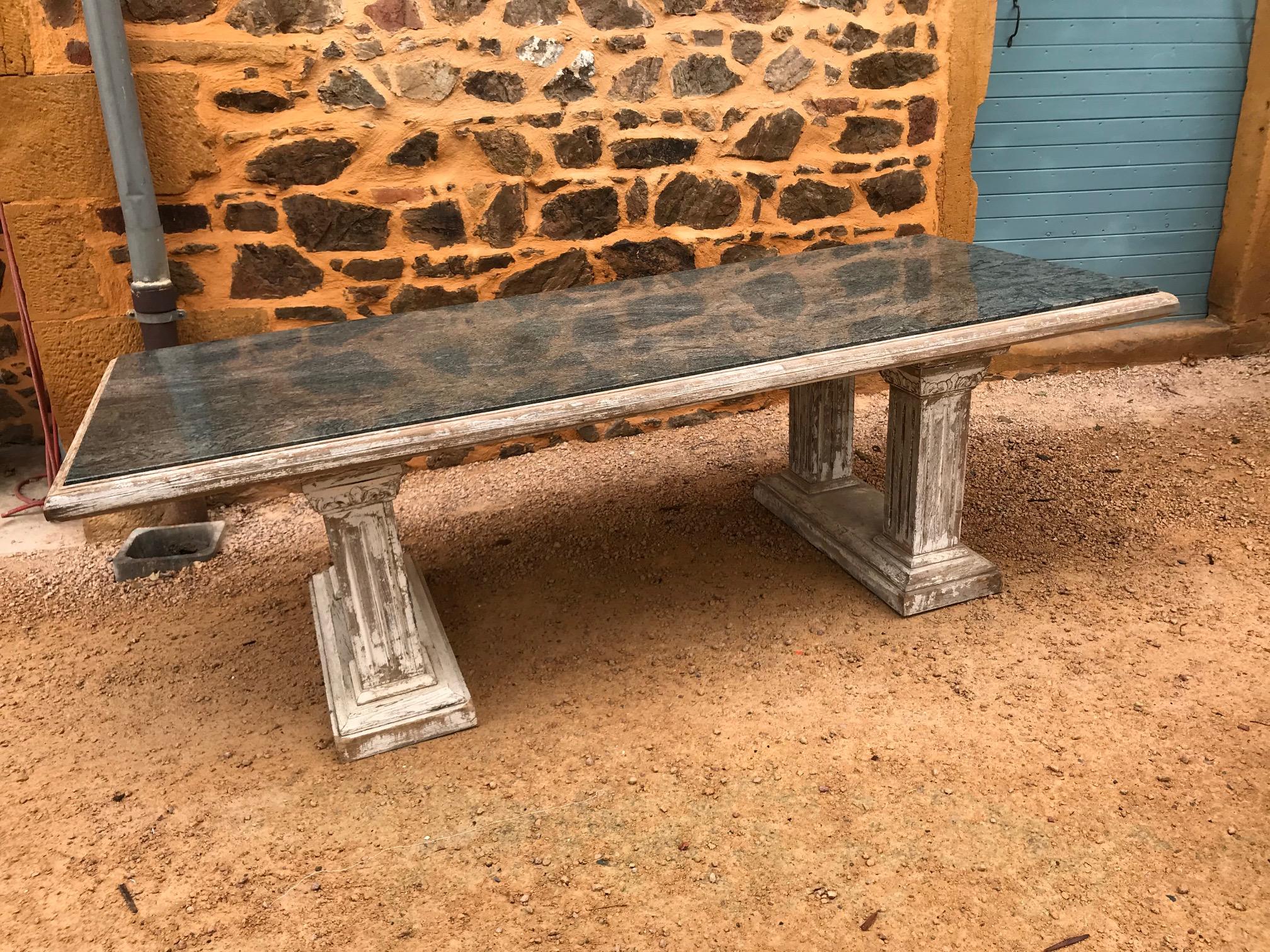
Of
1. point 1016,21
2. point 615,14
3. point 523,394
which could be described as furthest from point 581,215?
point 1016,21

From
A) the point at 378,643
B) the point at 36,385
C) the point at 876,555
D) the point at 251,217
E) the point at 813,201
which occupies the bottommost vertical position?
the point at 876,555

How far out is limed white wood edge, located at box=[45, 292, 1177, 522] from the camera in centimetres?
175

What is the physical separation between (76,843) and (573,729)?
1033 mm

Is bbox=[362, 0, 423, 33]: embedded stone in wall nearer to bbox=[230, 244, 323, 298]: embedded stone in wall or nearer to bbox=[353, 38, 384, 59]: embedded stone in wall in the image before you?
bbox=[353, 38, 384, 59]: embedded stone in wall

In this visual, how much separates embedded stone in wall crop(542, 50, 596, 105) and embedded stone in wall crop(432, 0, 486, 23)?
32 centimetres

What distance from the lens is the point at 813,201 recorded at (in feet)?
12.6

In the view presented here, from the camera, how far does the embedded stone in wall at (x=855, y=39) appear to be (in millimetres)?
3637

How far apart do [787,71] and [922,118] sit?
0.61 meters

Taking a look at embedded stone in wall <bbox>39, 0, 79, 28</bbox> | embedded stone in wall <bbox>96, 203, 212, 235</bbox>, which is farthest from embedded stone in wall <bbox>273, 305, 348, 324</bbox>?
embedded stone in wall <bbox>39, 0, 79, 28</bbox>

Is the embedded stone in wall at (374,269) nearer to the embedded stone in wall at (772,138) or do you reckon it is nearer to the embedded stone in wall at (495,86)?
the embedded stone in wall at (495,86)

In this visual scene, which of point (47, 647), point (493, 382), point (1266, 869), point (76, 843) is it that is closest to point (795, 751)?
point (1266, 869)

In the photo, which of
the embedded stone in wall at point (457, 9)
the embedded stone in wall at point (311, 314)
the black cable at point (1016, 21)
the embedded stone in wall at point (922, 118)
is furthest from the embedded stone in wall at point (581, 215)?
the black cable at point (1016, 21)

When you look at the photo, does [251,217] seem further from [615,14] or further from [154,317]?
[615,14]

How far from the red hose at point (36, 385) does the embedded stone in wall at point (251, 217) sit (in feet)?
2.05
